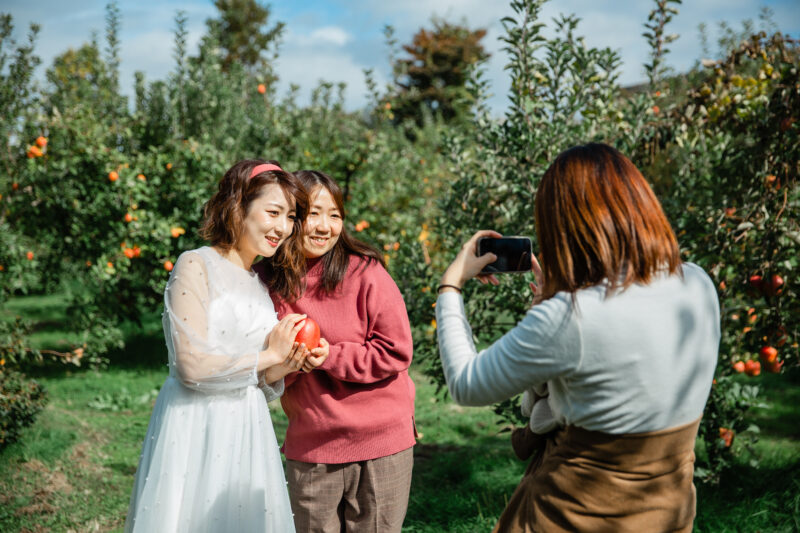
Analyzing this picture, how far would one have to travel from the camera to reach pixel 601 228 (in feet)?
4.13

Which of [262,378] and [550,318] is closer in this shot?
[550,318]

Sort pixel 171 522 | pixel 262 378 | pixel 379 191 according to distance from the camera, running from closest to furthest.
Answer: pixel 171 522 < pixel 262 378 < pixel 379 191

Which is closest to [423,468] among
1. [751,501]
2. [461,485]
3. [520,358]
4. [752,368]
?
[461,485]

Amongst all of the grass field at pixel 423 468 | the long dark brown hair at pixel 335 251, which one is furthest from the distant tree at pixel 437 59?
the long dark brown hair at pixel 335 251

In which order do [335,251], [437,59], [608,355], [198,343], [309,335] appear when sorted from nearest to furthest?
[608,355]
[198,343]
[309,335]
[335,251]
[437,59]

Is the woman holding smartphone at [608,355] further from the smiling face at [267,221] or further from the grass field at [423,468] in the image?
the grass field at [423,468]

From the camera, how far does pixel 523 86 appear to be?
303 cm

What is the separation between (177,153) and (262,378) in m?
4.41

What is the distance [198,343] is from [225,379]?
149 mm

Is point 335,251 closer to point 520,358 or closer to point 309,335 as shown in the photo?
point 309,335

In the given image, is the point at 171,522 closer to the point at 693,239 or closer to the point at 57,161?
the point at 693,239

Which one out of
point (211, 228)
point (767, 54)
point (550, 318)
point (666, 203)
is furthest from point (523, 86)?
point (550, 318)

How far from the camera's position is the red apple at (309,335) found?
6.56 feet

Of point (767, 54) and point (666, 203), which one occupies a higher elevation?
point (767, 54)
